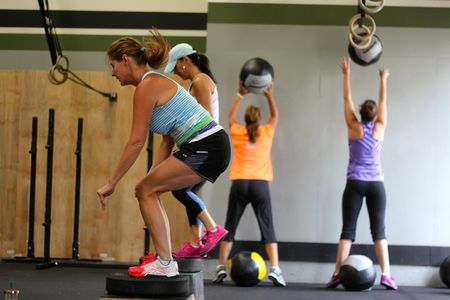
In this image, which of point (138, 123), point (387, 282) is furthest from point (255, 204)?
point (138, 123)

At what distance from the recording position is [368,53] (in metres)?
6.31

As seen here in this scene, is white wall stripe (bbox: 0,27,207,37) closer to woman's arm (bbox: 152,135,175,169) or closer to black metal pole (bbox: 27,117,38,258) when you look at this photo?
black metal pole (bbox: 27,117,38,258)

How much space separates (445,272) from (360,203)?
3.06ft

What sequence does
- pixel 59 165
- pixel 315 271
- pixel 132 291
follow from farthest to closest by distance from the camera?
pixel 59 165 < pixel 315 271 < pixel 132 291

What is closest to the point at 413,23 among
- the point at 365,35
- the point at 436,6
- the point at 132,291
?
the point at 436,6

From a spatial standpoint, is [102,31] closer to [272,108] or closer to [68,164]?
[68,164]

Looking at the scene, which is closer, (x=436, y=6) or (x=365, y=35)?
(x=365, y=35)

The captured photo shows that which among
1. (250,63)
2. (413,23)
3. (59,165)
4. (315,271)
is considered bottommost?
(315,271)

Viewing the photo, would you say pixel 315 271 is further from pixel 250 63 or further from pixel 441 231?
pixel 250 63

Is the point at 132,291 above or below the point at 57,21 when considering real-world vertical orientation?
below

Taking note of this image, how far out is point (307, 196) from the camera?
22.4 ft

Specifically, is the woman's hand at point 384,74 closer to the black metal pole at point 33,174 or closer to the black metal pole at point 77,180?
the black metal pole at point 77,180

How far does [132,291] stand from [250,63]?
3.24m

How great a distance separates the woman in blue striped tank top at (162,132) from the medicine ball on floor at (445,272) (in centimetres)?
338
